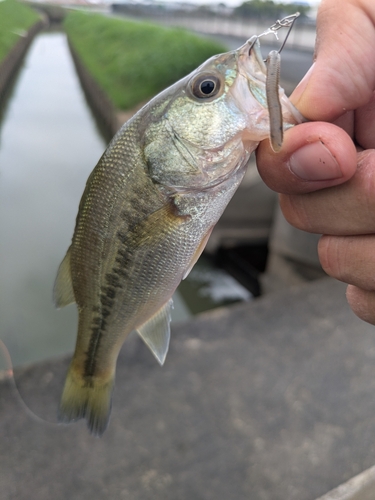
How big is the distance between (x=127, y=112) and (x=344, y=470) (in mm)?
5564

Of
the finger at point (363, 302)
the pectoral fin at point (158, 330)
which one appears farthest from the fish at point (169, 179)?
the finger at point (363, 302)

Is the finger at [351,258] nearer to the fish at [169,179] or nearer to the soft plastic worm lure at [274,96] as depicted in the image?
the fish at [169,179]

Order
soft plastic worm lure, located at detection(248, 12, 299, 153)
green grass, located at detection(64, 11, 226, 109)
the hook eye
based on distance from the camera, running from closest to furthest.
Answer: soft plastic worm lure, located at detection(248, 12, 299, 153)
the hook eye
green grass, located at detection(64, 11, 226, 109)

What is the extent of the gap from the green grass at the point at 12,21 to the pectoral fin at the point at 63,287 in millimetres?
1654

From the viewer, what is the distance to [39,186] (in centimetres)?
385

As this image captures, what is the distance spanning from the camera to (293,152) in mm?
1049

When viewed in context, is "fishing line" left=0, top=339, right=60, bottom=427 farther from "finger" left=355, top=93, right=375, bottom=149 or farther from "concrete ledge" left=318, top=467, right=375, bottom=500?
"finger" left=355, top=93, right=375, bottom=149

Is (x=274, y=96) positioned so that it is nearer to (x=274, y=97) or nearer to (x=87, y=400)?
(x=274, y=97)

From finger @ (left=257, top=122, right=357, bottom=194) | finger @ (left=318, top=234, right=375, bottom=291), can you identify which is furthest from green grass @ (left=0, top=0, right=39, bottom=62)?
finger @ (left=318, top=234, right=375, bottom=291)

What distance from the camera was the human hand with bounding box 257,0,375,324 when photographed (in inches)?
40.3

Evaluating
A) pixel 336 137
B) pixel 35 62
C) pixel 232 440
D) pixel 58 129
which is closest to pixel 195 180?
pixel 336 137

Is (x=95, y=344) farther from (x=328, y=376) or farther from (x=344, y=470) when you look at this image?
(x=328, y=376)

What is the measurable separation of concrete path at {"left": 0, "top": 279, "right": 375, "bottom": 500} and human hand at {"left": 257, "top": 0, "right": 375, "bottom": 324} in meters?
1.79

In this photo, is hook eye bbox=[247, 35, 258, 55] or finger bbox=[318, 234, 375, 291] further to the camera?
finger bbox=[318, 234, 375, 291]
